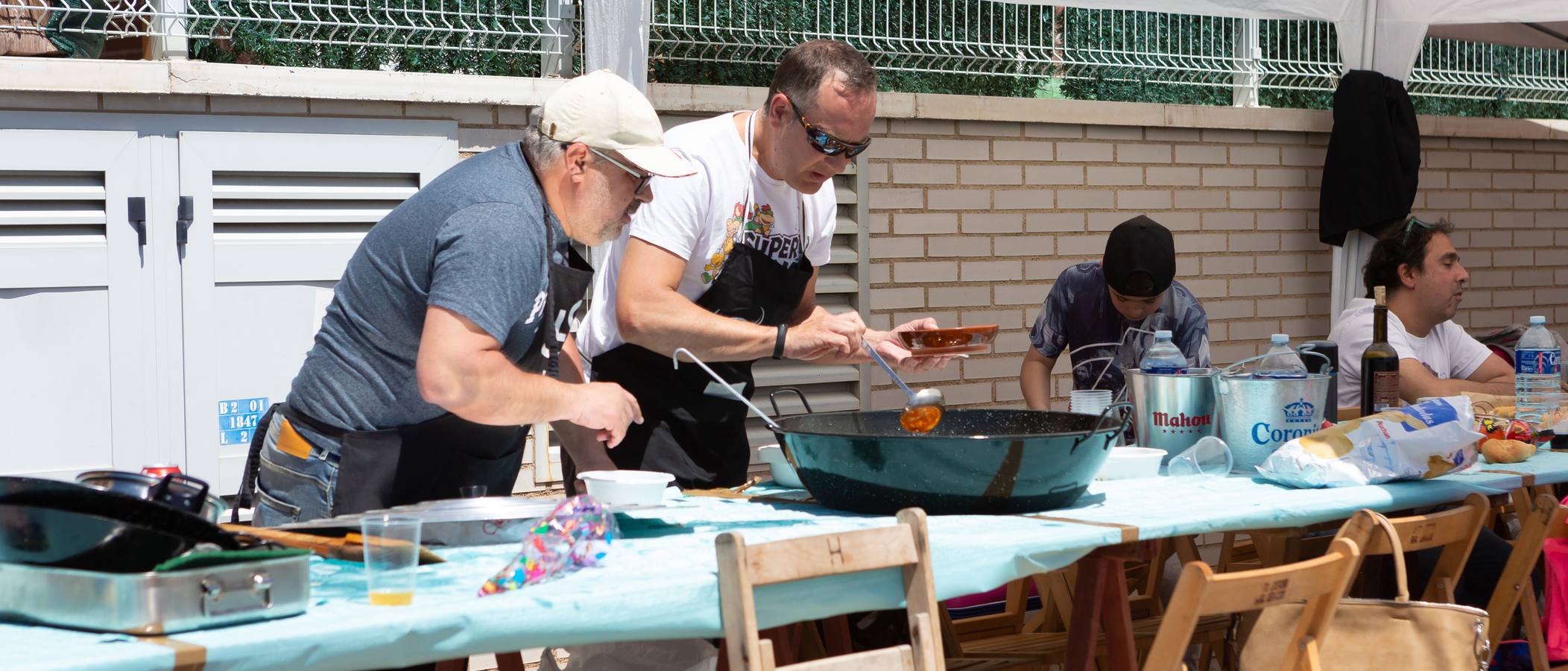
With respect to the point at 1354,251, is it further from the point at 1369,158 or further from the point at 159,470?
the point at 159,470

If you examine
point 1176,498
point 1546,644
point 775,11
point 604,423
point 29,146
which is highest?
point 775,11

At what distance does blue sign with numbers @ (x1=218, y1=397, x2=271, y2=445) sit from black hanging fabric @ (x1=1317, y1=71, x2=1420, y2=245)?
16.1ft

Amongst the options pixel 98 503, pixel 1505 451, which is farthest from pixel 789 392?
pixel 98 503

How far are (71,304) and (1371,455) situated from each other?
158 inches

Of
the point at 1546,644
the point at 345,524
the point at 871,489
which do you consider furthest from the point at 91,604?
the point at 1546,644

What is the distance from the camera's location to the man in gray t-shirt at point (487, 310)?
8.09 ft

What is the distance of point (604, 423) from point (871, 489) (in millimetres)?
491

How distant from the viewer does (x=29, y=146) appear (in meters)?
4.71

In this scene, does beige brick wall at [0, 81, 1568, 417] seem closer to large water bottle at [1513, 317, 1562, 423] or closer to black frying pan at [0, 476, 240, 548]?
large water bottle at [1513, 317, 1562, 423]

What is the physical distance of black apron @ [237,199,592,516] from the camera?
2641 mm

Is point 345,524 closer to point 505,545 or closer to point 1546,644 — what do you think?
point 505,545

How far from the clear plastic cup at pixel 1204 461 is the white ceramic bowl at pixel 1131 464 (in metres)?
0.05

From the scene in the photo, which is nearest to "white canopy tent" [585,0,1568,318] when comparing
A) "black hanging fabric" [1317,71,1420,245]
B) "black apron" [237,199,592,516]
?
"black hanging fabric" [1317,71,1420,245]

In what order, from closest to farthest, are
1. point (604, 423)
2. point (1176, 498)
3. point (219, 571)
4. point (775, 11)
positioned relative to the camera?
1. point (219, 571)
2. point (604, 423)
3. point (1176, 498)
4. point (775, 11)
